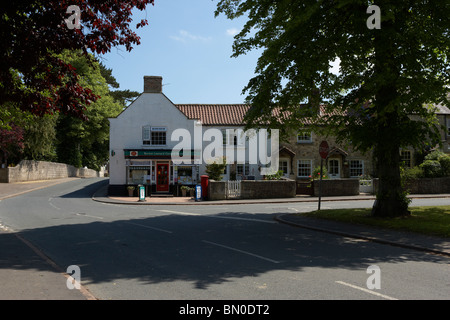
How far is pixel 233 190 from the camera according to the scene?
90.5ft

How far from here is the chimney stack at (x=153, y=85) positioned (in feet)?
110

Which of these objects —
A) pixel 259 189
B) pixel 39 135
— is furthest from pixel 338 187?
pixel 39 135

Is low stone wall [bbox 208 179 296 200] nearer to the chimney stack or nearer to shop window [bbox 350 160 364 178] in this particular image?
shop window [bbox 350 160 364 178]

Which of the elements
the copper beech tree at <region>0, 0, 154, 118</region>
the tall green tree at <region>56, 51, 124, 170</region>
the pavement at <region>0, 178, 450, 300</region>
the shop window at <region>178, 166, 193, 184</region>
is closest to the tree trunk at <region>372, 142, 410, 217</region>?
the pavement at <region>0, 178, 450, 300</region>

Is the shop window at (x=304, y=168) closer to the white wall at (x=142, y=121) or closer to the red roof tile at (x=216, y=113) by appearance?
the red roof tile at (x=216, y=113)

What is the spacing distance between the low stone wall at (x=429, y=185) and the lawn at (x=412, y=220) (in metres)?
13.8

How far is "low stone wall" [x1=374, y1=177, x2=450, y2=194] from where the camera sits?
29109 mm

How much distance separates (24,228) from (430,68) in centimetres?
1520

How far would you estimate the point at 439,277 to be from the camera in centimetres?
671

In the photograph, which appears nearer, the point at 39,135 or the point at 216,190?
the point at 216,190

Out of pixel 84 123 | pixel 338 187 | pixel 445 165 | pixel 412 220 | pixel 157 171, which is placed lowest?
pixel 412 220

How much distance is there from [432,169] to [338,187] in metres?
8.53

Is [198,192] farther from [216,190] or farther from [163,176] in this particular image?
[163,176]
